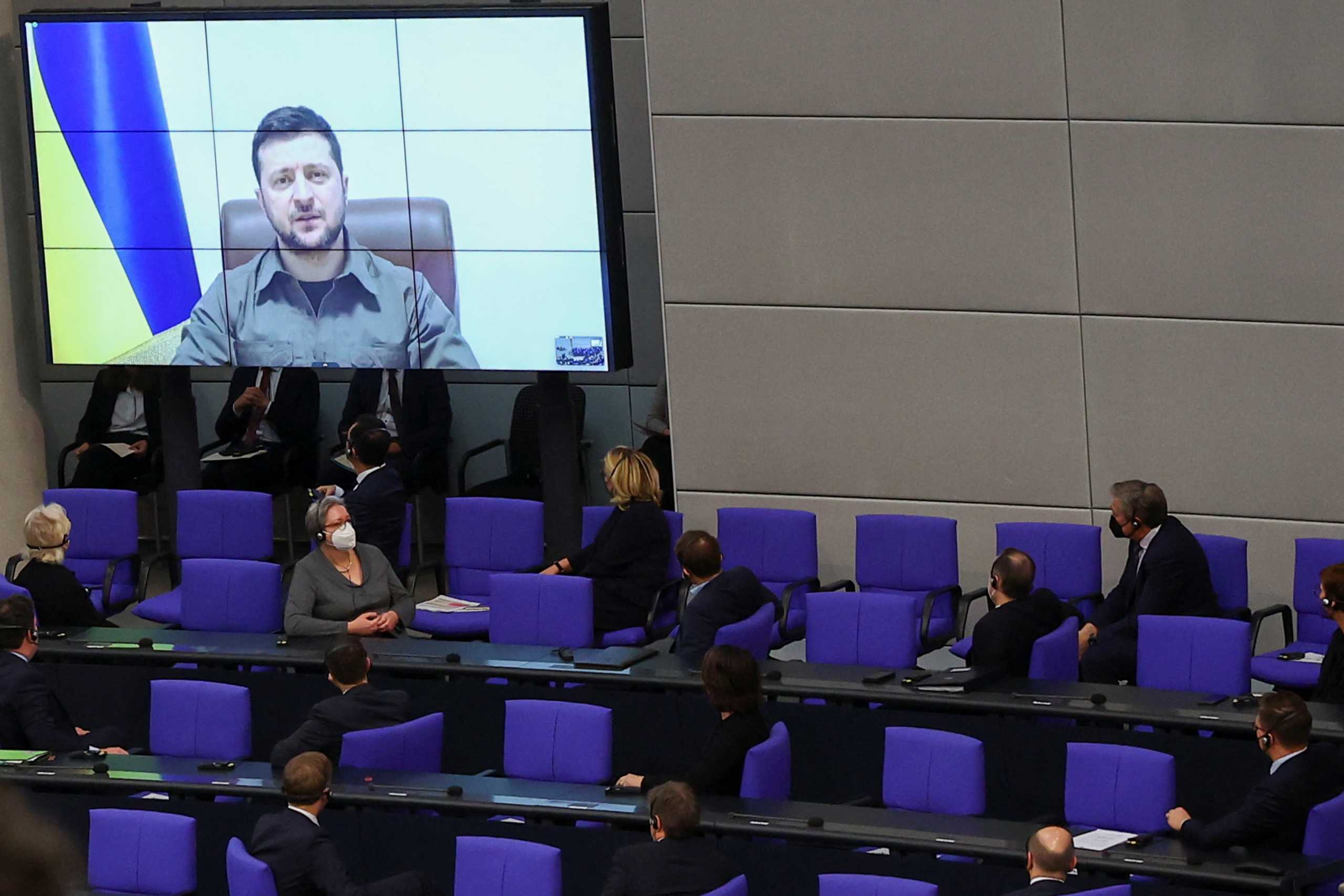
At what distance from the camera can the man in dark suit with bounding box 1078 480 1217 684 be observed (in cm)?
720

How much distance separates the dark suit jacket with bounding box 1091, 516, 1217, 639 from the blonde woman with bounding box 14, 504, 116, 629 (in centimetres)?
441

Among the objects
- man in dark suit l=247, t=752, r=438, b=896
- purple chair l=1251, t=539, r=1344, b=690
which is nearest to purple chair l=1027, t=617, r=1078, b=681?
purple chair l=1251, t=539, r=1344, b=690

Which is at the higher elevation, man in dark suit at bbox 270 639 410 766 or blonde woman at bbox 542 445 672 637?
blonde woman at bbox 542 445 672 637

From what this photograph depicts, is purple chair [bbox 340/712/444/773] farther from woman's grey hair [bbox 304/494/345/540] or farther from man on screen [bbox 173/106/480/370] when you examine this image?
man on screen [bbox 173/106/480/370]

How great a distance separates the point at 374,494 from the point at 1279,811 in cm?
464

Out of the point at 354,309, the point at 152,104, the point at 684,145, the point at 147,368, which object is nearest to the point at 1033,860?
the point at 684,145

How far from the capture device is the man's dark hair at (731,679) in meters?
5.77

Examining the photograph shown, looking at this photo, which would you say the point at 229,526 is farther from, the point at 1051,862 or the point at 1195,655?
the point at 1051,862

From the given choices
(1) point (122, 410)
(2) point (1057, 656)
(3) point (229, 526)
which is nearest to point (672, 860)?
(2) point (1057, 656)

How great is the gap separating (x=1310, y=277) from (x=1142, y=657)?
2367 mm

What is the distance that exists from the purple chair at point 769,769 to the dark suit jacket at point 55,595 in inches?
137

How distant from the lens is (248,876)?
5168mm

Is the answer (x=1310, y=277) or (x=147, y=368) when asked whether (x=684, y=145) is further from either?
(x=147, y=368)

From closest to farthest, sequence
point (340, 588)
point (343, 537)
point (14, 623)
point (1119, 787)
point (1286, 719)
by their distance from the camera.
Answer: point (1286, 719) → point (1119, 787) → point (14, 623) → point (343, 537) → point (340, 588)
